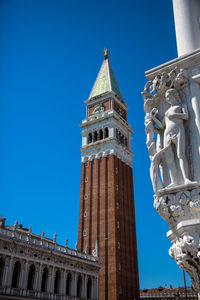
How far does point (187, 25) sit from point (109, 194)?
41.0 m

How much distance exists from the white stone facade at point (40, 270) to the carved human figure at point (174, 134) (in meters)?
22.9

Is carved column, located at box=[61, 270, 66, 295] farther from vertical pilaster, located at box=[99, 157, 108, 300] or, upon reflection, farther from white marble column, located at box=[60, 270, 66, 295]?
vertical pilaster, located at box=[99, 157, 108, 300]

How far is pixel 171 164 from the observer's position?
187 inches

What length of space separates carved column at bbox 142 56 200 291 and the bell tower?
3669cm

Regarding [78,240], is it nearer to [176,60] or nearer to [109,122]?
[109,122]

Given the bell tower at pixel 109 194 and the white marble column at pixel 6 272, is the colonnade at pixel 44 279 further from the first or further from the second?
the bell tower at pixel 109 194

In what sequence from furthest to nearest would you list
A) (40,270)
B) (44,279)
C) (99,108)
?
(99,108) → (44,279) → (40,270)

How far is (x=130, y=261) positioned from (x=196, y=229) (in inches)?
1684

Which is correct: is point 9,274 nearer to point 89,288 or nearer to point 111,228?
point 89,288

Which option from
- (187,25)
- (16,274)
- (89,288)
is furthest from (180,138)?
(89,288)

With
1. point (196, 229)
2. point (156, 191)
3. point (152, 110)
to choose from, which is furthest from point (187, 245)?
point (152, 110)

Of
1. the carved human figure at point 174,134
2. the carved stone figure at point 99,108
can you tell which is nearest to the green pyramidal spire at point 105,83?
the carved stone figure at point 99,108

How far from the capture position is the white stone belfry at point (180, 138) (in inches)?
168

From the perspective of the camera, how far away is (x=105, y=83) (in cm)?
5734
